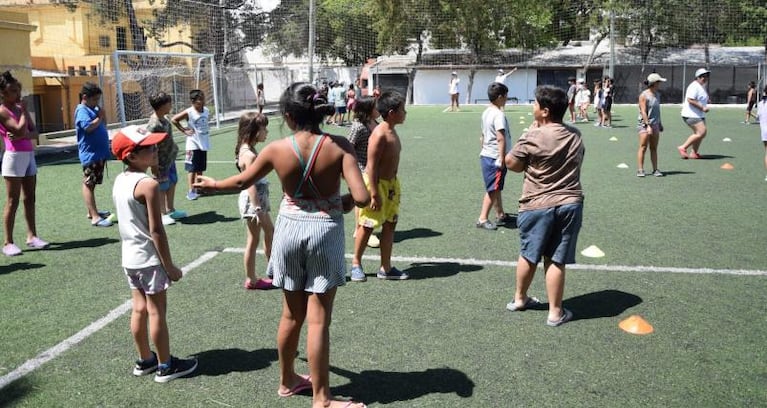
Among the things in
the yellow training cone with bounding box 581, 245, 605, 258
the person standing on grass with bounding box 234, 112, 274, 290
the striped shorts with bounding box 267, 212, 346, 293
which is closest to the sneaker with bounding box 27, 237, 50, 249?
the person standing on grass with bounding box 234, 112, 274, 290

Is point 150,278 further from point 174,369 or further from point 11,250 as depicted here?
point 11,250

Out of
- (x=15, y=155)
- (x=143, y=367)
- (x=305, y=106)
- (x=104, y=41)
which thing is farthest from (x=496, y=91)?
(x=104, y=41)

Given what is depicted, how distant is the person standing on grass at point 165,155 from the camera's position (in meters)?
8.41

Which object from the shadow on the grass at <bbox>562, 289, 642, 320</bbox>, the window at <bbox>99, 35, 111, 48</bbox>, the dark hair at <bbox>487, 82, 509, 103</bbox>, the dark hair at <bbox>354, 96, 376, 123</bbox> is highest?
the window at <bbox>99, 35, 111, 48</bbox>

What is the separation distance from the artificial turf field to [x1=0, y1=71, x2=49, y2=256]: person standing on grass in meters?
0.39

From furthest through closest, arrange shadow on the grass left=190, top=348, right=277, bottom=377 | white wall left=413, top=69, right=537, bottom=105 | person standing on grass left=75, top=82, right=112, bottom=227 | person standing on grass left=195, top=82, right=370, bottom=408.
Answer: white wall left=413, top=69, right=537, bottom=105 < person standing on grass left=75, top=82, right=112, bottom=227 < shadow on the grass left=190, top=348, right=277, bottom=377 < person standing on grass left=195, top=82, right=370, bottom=408

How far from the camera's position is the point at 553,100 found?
16.7 ft

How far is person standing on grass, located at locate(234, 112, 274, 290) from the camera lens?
5.91m

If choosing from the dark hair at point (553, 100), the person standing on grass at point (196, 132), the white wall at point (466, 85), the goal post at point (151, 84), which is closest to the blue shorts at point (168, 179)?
the person standing on grass at point (196, 132)

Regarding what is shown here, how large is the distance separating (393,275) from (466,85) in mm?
44427

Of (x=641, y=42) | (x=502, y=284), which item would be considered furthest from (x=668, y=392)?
(x=641, y=42)

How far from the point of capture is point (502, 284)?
620 cm

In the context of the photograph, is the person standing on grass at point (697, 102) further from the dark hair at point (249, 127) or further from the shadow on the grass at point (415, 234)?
the dark hair at point (249, 127)

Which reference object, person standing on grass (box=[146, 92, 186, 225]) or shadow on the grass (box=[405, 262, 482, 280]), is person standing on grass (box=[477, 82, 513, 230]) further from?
person standing on grass (box=[146, 92, 186, 225])
